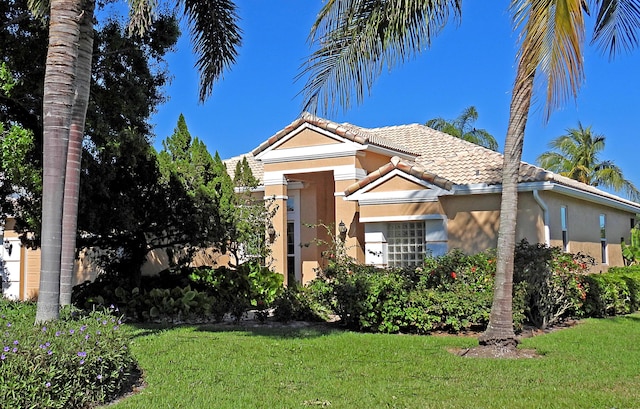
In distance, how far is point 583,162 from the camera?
136 ft

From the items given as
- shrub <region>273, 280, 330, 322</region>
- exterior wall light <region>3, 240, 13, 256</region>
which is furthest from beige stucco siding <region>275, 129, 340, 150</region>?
exterior wall light <region>3, 240, 13, 256</region>

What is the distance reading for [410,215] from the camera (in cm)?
1611

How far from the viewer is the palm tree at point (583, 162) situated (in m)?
39.5

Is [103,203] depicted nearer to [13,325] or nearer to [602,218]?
[13,325]

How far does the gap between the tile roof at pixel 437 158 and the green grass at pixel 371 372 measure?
4911 millimetres

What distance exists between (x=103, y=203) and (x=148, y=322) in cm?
287

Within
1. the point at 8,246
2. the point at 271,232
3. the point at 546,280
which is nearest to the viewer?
the point at 546,280

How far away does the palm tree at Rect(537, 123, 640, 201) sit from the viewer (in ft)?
130

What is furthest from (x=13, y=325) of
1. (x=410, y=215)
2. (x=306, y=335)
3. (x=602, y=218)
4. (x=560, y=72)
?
(x=602, y=218)

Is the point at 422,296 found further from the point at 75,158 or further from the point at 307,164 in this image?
the point at 307,164

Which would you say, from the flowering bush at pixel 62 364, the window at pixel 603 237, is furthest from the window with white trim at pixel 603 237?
the flowering bush at pixel 62 364

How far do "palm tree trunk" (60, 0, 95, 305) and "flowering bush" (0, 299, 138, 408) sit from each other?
1671mm

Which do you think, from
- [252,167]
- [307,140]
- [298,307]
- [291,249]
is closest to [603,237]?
[291,249]

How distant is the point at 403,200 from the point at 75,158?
9058 mm
